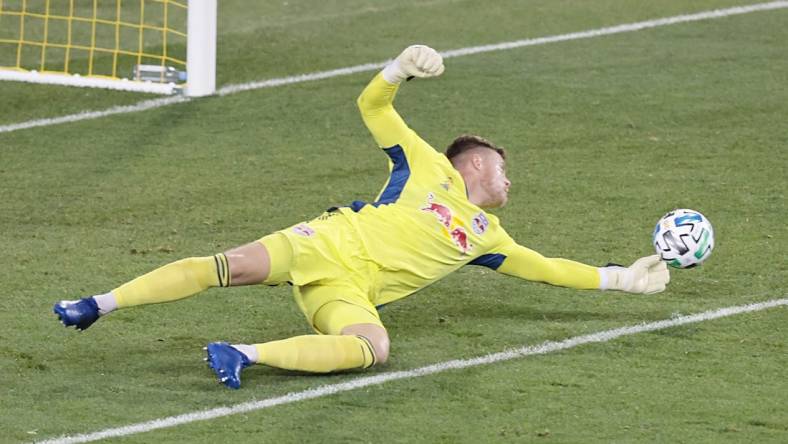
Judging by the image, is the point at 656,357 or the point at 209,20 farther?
the point at 209,20

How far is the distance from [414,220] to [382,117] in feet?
1.45

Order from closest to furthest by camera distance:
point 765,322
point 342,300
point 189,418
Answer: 1. point 189,418
2. point 342,300
3. point 765,322

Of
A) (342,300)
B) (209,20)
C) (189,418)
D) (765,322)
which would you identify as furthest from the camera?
(209,20)

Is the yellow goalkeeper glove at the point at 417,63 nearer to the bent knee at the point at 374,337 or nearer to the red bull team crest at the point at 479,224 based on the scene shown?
the red bull team crest at the point at 479,224

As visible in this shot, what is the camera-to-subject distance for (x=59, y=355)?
6.57 m

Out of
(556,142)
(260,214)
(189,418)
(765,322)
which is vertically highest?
(556,142)

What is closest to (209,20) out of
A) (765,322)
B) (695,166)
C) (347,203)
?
(347,203)

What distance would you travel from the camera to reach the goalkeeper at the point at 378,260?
245 inches

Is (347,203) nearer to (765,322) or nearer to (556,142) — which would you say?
(556,142)

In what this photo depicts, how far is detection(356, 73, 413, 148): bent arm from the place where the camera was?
6746 mm

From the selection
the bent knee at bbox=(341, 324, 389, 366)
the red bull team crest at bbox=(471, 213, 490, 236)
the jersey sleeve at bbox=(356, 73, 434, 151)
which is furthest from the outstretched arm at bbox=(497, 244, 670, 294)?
the bent knee at bbox=(341, 324, 389, 366)

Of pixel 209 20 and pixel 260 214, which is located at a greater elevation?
pixel 209 20

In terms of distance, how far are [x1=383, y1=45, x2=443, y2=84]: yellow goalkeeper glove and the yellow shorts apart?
66cm

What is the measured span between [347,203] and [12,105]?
3.01m
